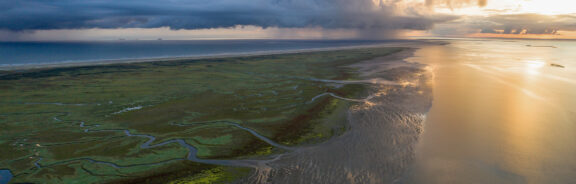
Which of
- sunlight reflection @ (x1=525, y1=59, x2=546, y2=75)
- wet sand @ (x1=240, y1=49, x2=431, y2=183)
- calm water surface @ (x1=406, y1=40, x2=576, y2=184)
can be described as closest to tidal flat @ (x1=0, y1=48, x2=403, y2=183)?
wet sand @ (x1=240, y1=49, x2=431, y2=183)

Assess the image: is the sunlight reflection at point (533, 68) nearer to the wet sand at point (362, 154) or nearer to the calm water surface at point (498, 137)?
the calm water surface at point (498, 137)

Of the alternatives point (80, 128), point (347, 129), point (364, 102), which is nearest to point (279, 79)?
point (364, 102)

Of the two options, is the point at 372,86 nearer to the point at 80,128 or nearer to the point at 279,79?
the point at 279,79

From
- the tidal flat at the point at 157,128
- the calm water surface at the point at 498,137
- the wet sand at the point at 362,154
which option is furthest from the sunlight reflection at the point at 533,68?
the wet sand at the point at 362,154

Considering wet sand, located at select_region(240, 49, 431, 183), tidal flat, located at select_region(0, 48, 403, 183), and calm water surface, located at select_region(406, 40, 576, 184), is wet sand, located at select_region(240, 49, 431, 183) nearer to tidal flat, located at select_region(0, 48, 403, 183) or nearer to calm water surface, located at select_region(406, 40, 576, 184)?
calm water surface, located at select_region(406, 40, 576, 184)

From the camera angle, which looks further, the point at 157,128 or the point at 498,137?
the point at 157,128

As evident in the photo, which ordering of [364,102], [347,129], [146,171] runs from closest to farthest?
[146,171] → [347,129] → [364,102]

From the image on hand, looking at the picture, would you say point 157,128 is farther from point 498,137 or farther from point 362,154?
point 498,137

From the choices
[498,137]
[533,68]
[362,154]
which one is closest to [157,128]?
[362,154]
